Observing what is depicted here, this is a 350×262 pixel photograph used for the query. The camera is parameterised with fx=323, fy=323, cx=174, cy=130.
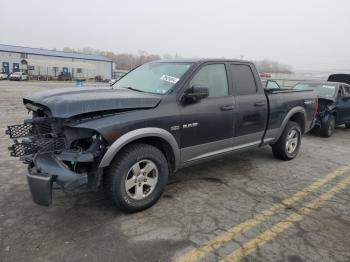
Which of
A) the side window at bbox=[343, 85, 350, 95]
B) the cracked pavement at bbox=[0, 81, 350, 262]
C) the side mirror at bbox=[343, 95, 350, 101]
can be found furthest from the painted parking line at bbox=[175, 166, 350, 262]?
the side window at bbox=[343, 85, 350, 95]

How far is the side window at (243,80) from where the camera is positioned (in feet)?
16.7

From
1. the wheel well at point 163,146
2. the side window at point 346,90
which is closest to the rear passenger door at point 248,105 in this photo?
the wheel well at point 163,146

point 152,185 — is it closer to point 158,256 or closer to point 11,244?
point 158,256

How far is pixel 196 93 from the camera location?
4.17 m

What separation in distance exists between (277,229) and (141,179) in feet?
5.43

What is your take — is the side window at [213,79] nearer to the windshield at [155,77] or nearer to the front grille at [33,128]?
the windshield at [155,77]

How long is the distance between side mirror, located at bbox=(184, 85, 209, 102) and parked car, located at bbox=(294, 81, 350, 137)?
6.40 m

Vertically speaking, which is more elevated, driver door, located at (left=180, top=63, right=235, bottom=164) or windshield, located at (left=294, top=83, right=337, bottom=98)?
windshield, located at (left=294, top=83, right=337, bottom=98)

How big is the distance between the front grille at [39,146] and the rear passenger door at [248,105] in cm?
266

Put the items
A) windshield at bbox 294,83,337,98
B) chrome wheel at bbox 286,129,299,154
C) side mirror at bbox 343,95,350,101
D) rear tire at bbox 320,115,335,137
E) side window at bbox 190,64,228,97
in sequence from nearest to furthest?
side window at bbox 190,64,228,97
chrome wheel at bbox 286,129,299,154
rear tire at bbox 320,115,335,137
windshield at bbox 294,83,337,98
side mirror at bbox 343,95,350,101

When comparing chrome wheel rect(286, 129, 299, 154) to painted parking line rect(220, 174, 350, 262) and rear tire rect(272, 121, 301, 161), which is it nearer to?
rear tire rect(272, 121, 301, 161)

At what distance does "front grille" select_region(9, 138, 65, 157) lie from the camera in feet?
11.5

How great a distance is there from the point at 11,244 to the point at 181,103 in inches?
96.8

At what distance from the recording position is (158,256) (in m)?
3.04
